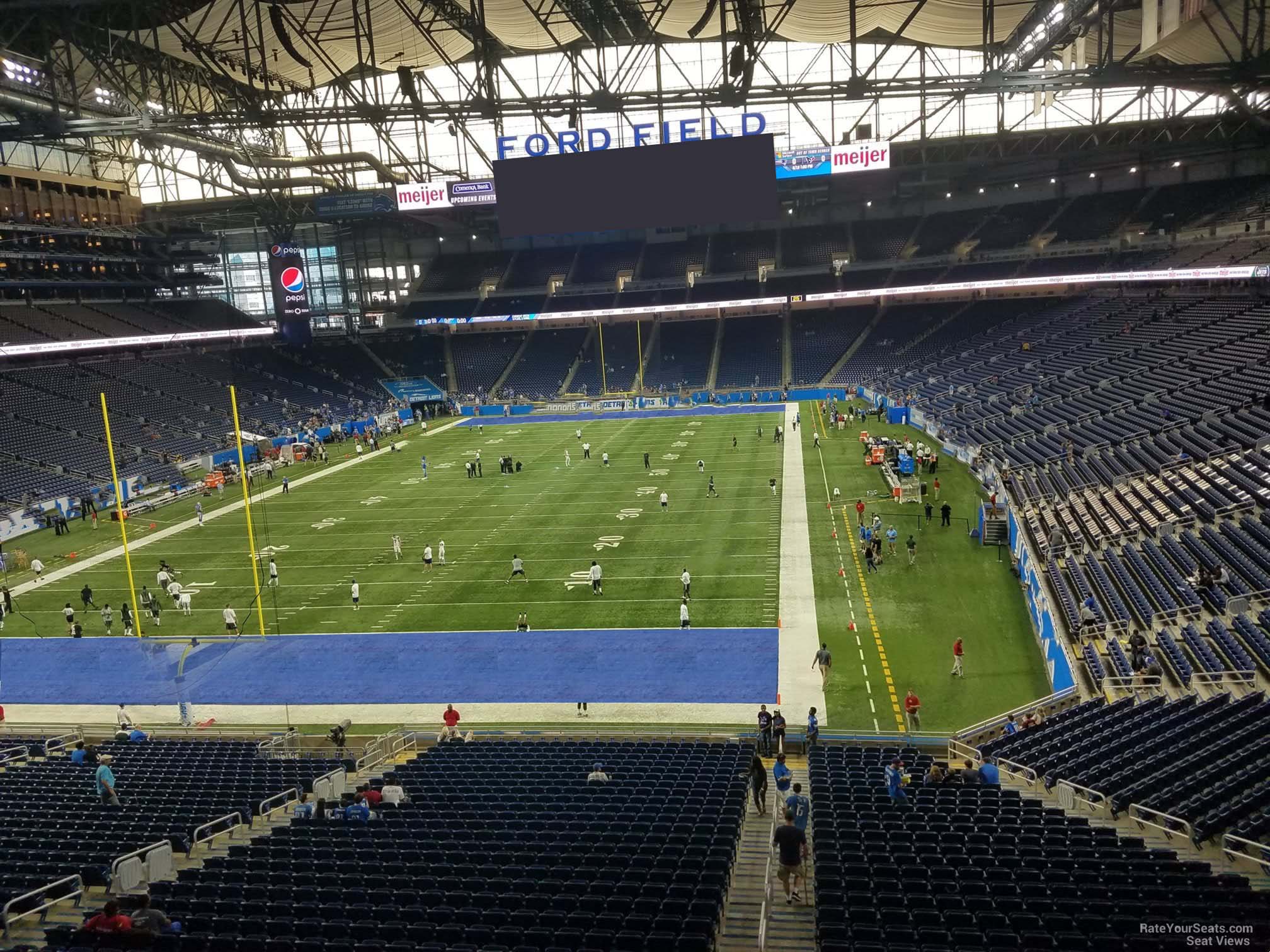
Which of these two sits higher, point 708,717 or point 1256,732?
point 1256,732

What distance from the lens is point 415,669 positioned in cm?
2311

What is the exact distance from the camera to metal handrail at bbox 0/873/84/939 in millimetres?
9539

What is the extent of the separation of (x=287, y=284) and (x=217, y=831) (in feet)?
128

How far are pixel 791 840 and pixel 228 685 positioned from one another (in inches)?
709

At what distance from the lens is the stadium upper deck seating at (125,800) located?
1157 cm

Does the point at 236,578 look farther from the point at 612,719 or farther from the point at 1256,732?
the point at 1256,732

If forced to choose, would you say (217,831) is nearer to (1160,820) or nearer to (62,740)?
(62,740)

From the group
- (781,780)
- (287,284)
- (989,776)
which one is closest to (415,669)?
(781,780)

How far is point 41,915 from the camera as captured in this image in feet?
33.9

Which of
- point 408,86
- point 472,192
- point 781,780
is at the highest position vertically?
point 472,192

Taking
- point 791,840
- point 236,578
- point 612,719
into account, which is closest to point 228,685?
point 236,578

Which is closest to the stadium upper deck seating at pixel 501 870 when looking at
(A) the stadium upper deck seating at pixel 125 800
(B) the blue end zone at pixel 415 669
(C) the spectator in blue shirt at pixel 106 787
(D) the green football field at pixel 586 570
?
(A) the stadium upper deck seating at pixel 125 800

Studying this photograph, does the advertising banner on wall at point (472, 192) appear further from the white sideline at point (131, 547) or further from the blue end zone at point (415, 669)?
the blue end zone at point (415, 669)

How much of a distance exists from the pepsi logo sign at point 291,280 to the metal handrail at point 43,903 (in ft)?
134
